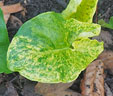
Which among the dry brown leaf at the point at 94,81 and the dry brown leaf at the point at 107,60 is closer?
the dry brown leaf at the point at 94,81

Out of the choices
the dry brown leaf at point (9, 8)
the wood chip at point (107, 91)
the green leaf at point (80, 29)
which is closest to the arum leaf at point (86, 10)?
the green leaf at point (80, 29)

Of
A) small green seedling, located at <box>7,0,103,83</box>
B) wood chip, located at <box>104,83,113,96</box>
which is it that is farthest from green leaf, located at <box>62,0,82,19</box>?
wood chip, located at <box>104,83,113,96</box>

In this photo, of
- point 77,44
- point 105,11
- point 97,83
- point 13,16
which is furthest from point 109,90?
point 13,16

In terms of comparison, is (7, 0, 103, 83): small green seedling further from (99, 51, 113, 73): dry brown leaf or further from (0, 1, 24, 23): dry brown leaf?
(0, 1, 24, 23): dry brown leaf

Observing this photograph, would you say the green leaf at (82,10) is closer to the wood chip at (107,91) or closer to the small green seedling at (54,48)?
the small green seedling at (54,48)

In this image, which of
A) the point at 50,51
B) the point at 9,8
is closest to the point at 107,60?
the point at 50,51

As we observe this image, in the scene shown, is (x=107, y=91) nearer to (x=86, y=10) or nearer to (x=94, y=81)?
(x=94, y=81)

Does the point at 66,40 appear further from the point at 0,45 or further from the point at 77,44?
the point at 0,45
